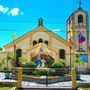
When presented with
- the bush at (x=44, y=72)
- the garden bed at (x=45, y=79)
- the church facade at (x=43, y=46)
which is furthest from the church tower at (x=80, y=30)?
the garden bed at (x=45, y=79)

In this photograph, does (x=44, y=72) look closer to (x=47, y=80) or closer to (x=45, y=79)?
(x=45, y=79)

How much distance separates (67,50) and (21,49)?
644cm

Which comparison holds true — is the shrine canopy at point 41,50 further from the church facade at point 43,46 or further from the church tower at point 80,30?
the church tower at point 80,30

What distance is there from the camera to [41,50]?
151ft

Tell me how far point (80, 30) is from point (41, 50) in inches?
320

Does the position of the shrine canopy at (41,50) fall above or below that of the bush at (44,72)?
above

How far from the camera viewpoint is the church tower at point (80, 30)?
167ft

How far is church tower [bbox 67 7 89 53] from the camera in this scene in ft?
167

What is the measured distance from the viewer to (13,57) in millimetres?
47000

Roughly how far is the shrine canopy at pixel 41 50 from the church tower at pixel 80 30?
5617 millimetres

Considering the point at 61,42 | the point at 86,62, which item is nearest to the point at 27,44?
the point at 61,42

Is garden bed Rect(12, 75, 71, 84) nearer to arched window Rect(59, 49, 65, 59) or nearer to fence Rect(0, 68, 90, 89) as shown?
fence Rect(0, 68, 90, 89)

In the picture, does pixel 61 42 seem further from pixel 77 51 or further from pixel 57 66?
pixel 57 66

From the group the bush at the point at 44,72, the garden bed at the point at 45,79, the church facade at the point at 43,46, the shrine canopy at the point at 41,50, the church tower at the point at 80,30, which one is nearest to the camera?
the garden bed at the point at 45,79
